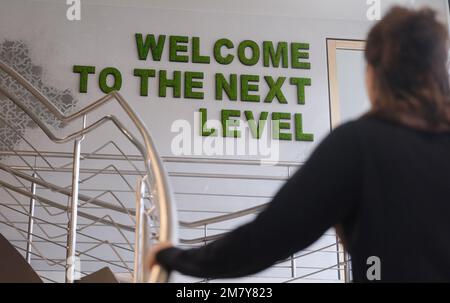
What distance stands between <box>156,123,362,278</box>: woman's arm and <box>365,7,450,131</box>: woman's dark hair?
118 millimetres

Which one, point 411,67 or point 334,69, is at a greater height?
point 334,69

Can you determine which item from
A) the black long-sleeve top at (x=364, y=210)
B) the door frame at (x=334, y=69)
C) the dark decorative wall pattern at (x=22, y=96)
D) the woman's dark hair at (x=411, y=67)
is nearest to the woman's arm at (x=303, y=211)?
the black long-sleeve top at (x=364, y=210)

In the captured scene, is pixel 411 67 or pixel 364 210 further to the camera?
pixel 411 67

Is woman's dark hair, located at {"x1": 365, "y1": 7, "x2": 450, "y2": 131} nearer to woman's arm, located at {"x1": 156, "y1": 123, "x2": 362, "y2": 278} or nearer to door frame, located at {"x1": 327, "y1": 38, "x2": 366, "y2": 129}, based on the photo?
woman's arm, located at {"x1": 156, "y1": 123, "x2": 362, "y2": 278}

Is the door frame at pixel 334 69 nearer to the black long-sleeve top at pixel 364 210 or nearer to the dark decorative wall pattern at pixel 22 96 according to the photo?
the dark decorative wall pattern at pixel 22 96

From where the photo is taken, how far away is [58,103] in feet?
21.8

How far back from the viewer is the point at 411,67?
1178 millimetres

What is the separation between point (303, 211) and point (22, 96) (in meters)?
5.88

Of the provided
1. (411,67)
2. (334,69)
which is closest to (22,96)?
(334,69)

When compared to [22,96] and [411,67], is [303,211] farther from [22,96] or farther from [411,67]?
[22,96]

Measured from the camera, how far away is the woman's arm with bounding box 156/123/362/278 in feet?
3.40

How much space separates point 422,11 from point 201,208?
535 cm

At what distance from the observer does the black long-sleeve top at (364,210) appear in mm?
1042
